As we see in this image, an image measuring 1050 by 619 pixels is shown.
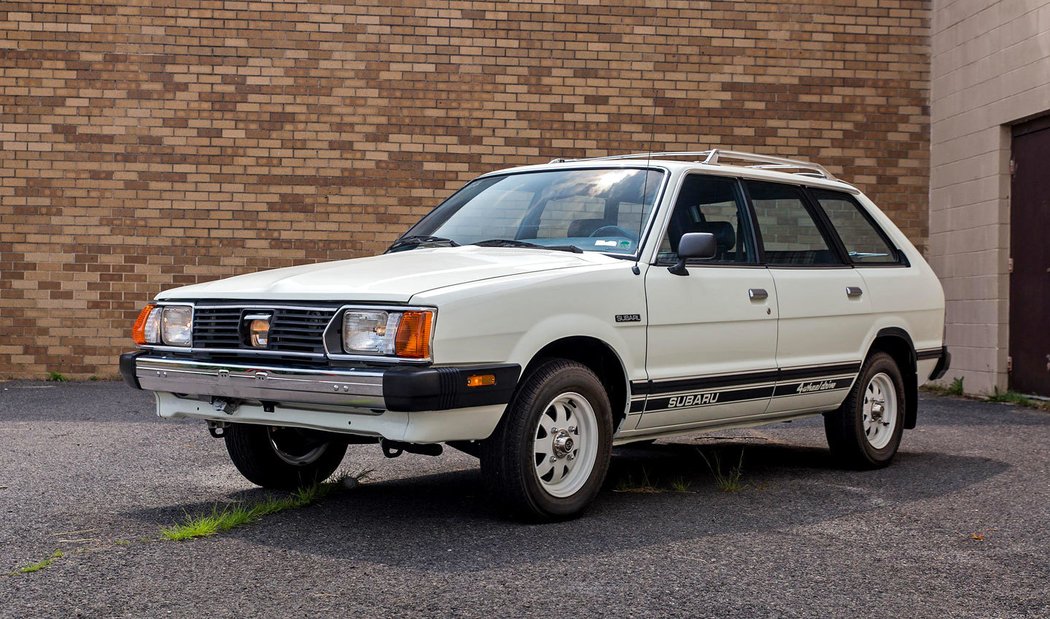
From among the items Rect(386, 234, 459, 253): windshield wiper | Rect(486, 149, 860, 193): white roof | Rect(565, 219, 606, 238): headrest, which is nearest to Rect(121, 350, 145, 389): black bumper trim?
Rect(386, 234, 459, 253): windshield wiper

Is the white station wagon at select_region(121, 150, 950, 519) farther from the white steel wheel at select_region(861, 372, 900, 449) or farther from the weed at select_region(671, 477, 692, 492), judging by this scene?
the weed at select_region(671, 477, 692, 492)

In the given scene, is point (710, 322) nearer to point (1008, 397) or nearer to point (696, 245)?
point (696, 245)

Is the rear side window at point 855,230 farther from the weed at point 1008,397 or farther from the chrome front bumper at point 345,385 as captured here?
the weed at point 1008,397


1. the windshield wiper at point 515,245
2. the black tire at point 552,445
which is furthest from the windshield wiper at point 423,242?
the black tire at point 552,445

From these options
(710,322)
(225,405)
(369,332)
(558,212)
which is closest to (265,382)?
(225,405)

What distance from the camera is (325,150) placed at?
12.1 metres

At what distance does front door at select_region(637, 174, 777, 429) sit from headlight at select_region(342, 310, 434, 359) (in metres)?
1.34

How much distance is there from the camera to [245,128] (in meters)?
12.1

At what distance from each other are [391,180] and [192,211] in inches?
78.0

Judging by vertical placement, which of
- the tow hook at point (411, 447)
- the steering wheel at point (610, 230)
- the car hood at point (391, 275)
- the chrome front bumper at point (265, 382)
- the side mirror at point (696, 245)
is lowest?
the tow hook at point (411, 447)

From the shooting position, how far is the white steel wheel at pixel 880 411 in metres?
7.16

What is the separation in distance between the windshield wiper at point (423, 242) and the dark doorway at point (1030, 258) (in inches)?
275

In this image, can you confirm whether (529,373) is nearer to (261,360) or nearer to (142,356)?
(261,360)

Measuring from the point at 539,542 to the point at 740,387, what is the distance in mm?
1752
